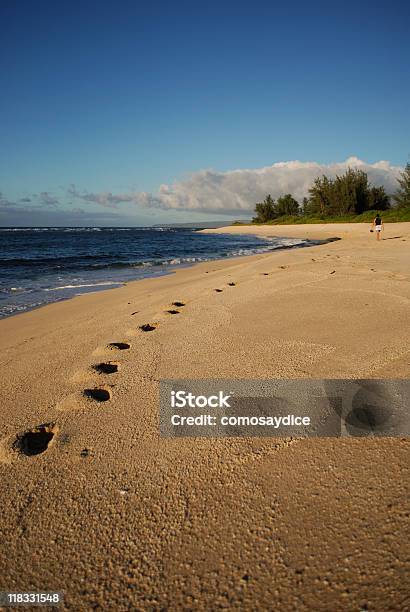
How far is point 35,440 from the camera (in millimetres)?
2002

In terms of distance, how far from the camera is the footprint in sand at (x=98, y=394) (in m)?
2.33

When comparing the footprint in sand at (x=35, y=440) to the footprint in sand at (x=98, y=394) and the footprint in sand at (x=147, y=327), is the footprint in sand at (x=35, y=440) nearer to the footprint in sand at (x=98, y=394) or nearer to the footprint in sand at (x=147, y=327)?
the footprint in sand at (x=98, y=394)

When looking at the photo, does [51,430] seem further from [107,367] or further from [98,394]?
[107,367]

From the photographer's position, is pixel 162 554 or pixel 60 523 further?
pixel 60 523

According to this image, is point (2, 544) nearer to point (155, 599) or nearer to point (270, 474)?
point (155, 599)

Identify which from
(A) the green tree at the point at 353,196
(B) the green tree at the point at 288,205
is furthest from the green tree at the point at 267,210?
(A) the green tree at the point at 353,196

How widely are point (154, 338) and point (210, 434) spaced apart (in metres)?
1.67

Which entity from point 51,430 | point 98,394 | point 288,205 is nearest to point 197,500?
point 51,430

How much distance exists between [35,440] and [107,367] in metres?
0.90

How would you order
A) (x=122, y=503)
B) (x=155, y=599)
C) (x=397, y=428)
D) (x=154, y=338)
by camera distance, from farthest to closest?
(x=154, y=338), (x=397, y=428), (x=122, y=503), (x=155, y=599)

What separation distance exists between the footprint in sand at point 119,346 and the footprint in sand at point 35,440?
1200mm

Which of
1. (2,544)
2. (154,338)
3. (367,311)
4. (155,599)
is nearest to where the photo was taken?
(155,599)

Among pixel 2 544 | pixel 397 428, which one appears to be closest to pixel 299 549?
pixel 397 428

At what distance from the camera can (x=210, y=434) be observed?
1845 mm
